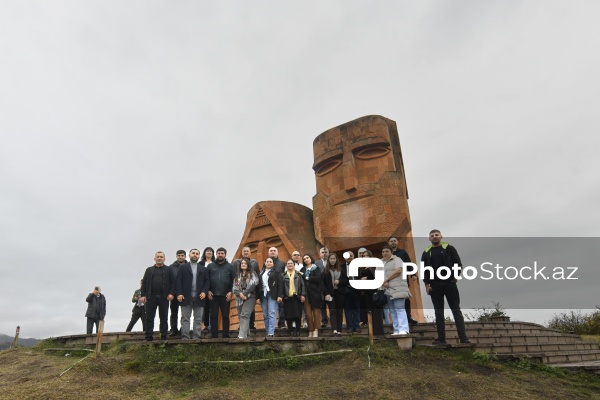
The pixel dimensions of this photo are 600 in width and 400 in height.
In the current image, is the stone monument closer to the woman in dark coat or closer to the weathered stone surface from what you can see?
the weathered stone surface

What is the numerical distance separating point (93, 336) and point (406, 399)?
6322mm

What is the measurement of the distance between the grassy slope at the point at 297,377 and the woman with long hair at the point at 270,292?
1124 millimetres

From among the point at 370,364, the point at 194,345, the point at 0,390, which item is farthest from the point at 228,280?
the point at 0,390

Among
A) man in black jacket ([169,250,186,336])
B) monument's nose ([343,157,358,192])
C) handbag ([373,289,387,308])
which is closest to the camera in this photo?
handbag ([373,289,387,308])

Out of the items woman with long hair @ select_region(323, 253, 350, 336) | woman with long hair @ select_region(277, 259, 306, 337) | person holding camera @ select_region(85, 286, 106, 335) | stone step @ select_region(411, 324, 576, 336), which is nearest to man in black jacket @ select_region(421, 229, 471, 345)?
stone step @ select_region(411, 324, 576, 336)

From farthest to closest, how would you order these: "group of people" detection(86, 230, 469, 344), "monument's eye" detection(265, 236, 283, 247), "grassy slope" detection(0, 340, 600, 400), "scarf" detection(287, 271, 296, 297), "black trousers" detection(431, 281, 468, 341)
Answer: "monument's eye" detection(265, 236, 283, 247) → "scarf" detection(287, 271, 296, 297) → "group of people" detection(86, 230, 469, 344) → "black trousers" detection(431, 281, 468, 341) → "grassy slope" detection(0, 340, 600, 400)

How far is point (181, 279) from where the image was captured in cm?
811

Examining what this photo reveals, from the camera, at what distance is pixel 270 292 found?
798 cm

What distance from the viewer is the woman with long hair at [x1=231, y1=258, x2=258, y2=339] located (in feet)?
25.9

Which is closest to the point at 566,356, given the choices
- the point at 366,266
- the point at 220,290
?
the point at 366,266

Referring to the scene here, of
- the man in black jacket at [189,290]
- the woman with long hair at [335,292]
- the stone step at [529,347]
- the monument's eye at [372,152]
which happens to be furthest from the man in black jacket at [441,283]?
the monument's eye at [372,152]

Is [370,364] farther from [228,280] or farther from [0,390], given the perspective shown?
[0,390]

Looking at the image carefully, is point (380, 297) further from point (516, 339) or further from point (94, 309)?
point (94, 309)

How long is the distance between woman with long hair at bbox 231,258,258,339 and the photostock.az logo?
1.77 meters
